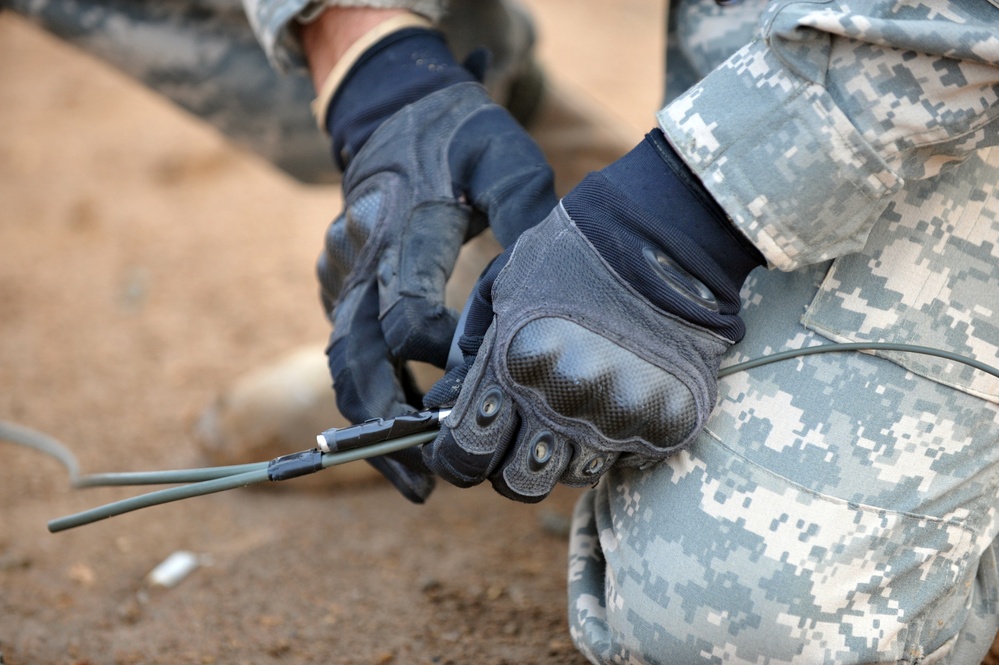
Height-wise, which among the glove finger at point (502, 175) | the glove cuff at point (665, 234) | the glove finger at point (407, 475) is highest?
the glove cuff at point (665, 234)

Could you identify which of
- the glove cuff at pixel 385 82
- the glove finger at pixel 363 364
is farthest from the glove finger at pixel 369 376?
the glove cuff at pixel 385 82

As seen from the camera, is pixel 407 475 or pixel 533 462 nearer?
pixel 533 462

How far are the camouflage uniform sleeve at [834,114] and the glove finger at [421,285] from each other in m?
0.27

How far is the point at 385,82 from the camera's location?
3.59 feet

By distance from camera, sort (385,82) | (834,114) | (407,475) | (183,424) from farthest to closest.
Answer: (183,424), (385,82), (407,475), (834,114)

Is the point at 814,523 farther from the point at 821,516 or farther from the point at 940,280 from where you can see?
the point at 940,280

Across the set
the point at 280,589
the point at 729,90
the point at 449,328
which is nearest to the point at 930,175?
the point at 729,90

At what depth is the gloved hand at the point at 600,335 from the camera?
794 millimetres

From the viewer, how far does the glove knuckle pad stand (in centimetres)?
79

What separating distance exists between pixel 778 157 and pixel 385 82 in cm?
51

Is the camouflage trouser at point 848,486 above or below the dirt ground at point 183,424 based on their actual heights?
above

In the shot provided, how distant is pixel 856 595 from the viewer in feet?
2.88

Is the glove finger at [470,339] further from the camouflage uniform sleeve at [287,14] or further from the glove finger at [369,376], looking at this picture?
the camouflage uniform sleeve at [287,14]

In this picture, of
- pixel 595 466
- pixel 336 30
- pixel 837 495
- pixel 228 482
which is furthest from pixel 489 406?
pixel 336 30
